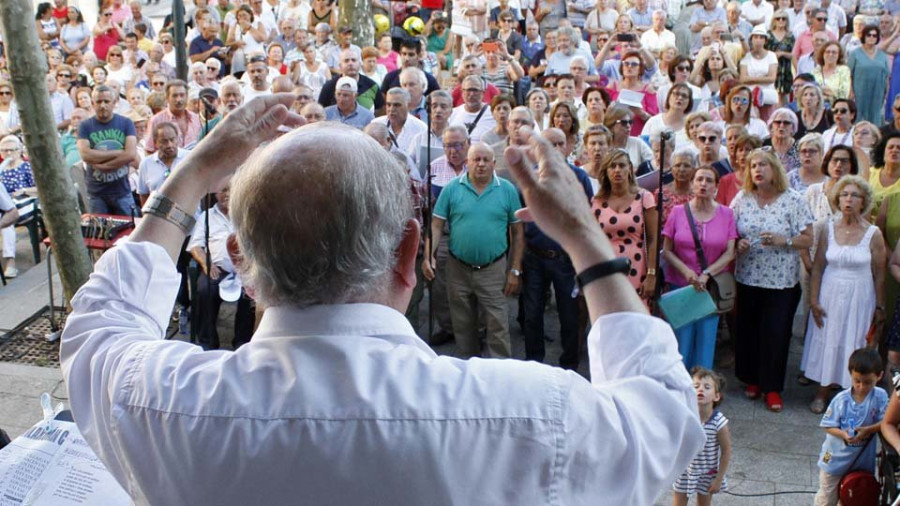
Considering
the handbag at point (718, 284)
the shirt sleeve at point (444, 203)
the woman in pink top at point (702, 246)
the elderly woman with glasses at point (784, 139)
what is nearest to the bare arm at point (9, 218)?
the shirt sleeve at point (444, 203)

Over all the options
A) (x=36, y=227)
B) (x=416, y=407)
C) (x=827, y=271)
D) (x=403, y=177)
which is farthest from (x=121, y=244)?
(x=36, y=227)

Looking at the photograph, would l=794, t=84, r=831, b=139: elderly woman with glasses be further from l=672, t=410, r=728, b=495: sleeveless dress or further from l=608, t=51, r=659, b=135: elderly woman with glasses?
l=672, t=410, r=728, b=495: sleeveless dress

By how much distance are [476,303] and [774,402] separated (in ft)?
6.60

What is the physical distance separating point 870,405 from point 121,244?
4.20 meters

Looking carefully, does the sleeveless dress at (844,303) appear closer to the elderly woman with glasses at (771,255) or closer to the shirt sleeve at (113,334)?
the elderly woman with glasses at (771,255)

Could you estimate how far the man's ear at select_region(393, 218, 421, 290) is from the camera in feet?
4.84

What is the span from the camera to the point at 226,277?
6965 mm

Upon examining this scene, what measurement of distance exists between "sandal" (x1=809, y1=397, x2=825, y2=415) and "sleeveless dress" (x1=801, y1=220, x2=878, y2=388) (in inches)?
4.6

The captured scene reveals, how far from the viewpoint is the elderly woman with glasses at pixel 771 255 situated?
21.1 feet

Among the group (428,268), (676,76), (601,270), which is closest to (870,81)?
(676,76)

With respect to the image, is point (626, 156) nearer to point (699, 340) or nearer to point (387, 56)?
point (699, 340)

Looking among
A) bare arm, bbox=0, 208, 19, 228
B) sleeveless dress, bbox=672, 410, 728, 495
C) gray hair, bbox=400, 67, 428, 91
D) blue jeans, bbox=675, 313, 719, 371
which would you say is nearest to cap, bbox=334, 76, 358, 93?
gray hair, bbox=400, 67, 428, 91

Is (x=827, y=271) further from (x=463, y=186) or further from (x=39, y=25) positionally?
(x=39, y=25)

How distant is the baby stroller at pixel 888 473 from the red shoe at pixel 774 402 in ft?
4.85
